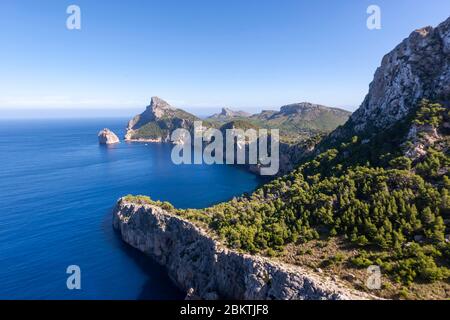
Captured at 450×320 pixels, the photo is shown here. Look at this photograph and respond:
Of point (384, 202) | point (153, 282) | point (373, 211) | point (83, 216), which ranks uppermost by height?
point (384, 202)

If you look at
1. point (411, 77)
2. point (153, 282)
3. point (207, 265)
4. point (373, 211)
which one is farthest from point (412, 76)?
point (153, 282)

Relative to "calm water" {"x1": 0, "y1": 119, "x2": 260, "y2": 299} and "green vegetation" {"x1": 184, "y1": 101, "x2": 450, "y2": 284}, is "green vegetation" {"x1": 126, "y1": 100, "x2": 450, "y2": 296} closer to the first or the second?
"green vegetation" {"x1": 184, "y1": 101, "x2": 450, "y2": 284}

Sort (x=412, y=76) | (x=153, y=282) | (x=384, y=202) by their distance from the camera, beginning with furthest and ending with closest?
1. (x=412, y=76)
2. (x=153, y=282)
3. (x=384, y=202)

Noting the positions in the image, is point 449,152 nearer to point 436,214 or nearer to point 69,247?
point 436,214

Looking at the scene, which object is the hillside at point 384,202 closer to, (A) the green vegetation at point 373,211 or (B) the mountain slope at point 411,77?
(A) the green vegetation at point 373,211

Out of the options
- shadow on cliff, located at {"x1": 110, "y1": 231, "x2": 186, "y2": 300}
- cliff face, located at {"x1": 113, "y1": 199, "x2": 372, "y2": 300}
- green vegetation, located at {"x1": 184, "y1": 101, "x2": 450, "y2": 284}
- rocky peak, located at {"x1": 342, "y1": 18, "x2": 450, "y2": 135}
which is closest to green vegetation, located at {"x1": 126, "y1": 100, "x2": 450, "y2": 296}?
green vegetation, located at {"x1": 184, "y1": 101, "x2": 450, "y2": 284}

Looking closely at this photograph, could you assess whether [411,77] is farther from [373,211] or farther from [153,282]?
[153,282]
